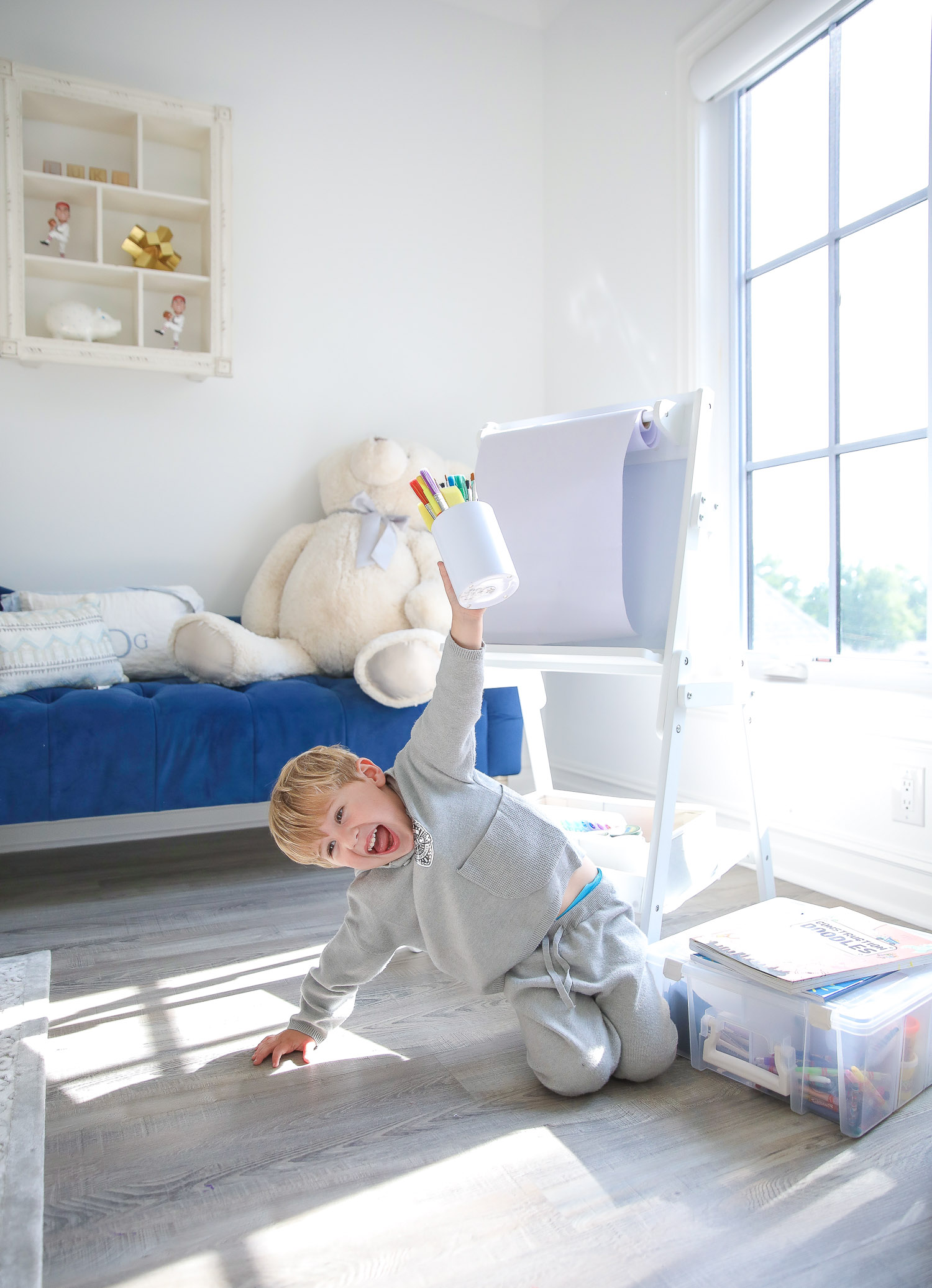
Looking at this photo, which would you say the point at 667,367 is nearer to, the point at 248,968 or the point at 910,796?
the point at 910,796

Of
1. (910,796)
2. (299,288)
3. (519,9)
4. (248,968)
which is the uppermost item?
(519,9)

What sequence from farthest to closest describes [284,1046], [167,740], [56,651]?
[56,651]
[167,740]
[284,1046]

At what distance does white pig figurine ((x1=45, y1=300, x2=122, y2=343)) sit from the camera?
86.6 inches

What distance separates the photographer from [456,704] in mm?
1033

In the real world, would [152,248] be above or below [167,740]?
above

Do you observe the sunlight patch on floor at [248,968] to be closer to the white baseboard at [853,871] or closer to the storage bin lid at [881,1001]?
the storage bin lid at [881,1001]

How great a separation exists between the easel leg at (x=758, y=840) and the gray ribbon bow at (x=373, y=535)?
38.7 inches

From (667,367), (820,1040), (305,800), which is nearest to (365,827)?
(305,800)

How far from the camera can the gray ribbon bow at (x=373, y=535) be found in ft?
7.11

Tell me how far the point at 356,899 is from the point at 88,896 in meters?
0.97

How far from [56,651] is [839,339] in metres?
1.73

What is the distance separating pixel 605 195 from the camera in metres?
2.52

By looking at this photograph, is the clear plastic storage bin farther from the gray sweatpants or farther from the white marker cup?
the white marker cup

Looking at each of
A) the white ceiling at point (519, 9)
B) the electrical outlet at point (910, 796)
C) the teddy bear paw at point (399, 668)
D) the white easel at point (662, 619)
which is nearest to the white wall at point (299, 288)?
the white ceiling at point (519, 9)
